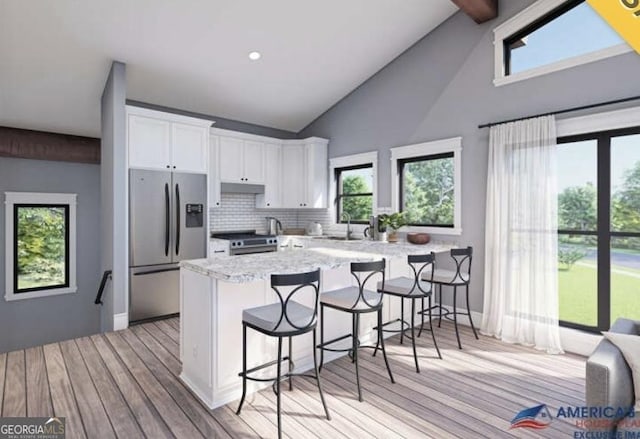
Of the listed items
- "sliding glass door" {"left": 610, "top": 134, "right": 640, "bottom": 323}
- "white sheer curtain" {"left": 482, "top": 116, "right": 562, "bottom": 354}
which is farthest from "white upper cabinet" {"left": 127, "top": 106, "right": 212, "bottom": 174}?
"sliding glass door" {"left": 610, "top": 134, "right": 640, "bottom": 323}

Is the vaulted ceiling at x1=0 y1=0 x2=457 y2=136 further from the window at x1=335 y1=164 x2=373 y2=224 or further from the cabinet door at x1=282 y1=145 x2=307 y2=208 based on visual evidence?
the window at x1=335 y1=164 x2=373 y2=224

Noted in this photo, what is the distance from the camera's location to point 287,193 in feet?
20.3

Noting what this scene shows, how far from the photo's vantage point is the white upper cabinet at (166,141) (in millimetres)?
4117

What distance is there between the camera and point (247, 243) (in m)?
5.20

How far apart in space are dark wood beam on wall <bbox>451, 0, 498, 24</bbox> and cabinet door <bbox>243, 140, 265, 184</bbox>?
3.46 meters

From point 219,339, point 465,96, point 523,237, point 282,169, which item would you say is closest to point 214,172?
point 282,169

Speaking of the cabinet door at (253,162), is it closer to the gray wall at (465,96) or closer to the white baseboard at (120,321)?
the gray wall at (465,96)

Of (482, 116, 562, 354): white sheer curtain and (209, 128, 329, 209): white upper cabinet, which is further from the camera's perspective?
(209, 128, 329, 209): white upper cabinet

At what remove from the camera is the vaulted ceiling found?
11.0ft

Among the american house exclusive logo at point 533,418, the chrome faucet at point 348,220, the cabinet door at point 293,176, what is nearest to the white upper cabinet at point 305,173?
the cabinet door at point 293,176

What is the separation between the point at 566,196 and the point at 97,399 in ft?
15.0

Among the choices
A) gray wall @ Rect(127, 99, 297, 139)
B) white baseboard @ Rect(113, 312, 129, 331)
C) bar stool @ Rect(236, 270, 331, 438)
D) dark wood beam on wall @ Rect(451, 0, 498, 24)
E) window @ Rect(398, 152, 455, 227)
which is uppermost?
dark wood beam on wall @ Rect(451, 0, 498, 24)

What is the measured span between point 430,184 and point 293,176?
245 centimetres

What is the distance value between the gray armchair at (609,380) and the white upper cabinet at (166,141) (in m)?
4.44
